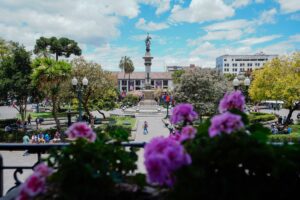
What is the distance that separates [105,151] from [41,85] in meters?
23.8

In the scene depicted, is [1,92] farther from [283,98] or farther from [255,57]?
[255,57]

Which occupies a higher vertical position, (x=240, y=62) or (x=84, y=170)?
(x=240, y=62)

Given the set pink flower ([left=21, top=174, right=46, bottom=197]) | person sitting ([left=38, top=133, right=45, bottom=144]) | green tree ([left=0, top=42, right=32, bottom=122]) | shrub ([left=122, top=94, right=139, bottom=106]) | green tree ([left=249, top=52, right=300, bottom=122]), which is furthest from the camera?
shrub ([left=122, top=94, right=139, bottom=106])

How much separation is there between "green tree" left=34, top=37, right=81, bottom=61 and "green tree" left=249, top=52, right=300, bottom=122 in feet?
130

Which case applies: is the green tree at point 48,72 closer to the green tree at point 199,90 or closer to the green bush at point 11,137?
the green bush at point 11,137

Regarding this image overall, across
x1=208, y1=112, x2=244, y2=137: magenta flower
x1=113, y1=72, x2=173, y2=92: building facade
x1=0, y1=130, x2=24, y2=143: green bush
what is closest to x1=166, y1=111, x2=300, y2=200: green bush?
x1=208, y1=112, x2=244, y2=137: magenta flower

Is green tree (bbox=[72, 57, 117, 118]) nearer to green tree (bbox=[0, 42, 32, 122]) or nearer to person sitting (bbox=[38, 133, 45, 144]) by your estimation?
green tree (bbox=[0, 42, 32, 122])

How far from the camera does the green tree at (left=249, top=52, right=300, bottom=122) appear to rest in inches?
1177

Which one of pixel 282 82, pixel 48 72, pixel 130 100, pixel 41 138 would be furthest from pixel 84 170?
pixel 130 100

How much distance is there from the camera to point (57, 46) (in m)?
62.1

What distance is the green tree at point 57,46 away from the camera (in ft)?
203

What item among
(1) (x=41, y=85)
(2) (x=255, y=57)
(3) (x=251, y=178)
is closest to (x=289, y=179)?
(3) (x=251, y=178)

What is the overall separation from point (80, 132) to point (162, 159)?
90 cm

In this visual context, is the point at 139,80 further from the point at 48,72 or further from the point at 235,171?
the point at 235,171
